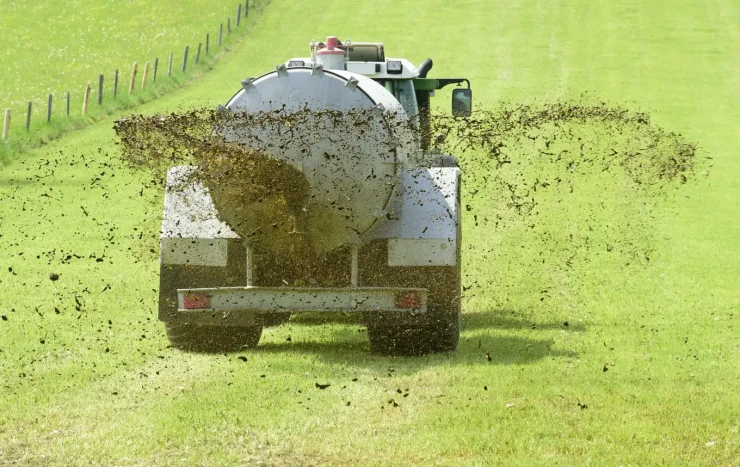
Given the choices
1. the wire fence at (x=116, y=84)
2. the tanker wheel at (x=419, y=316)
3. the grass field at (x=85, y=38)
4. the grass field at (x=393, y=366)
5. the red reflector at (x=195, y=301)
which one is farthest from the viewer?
the grass field at (x=85, y=38)

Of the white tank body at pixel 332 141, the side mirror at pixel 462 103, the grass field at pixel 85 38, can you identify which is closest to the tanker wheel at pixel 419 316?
the white tank body at pixel 332 141

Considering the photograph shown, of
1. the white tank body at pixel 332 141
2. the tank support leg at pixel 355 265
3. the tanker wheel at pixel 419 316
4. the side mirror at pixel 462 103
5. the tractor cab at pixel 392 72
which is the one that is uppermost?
the tractor cab at pixel 392 72

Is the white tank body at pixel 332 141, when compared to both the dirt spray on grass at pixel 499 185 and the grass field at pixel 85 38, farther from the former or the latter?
the grass field at pixel 85 38

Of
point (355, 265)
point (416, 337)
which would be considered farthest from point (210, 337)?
point (416, 337)

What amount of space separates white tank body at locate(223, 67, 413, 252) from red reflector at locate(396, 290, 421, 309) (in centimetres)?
60

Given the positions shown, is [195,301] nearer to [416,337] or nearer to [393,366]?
[393,366]

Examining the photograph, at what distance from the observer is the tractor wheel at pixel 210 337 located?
11109 millimetres

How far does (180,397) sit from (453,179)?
3.27m

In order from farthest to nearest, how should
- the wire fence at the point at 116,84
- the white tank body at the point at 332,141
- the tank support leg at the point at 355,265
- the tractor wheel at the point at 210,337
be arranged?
the wire fence at the point at 116,84 < the tractor wheel at the point at 210,337 < the tank support leg at the point at 355,265 < the white tank body at the point at 332,141

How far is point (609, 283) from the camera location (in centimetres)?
1589

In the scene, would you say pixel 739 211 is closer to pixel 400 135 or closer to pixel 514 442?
pixel 400 135

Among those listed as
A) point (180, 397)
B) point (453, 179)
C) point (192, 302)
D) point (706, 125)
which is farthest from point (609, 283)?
point (706, 125)

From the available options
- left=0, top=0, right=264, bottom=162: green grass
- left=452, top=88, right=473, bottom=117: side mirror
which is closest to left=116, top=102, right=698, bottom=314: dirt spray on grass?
left=452, top=88, right=473, bottom=117: side mirror

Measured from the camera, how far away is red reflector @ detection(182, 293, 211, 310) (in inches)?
406
